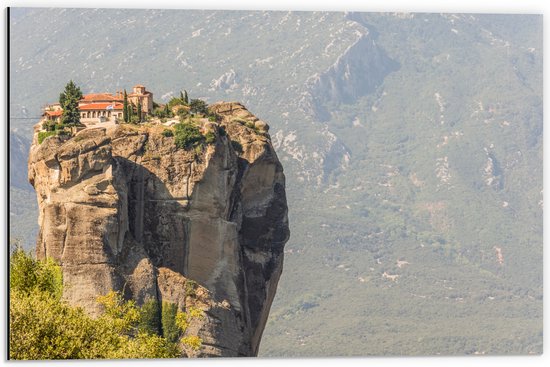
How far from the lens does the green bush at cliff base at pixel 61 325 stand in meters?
60.0

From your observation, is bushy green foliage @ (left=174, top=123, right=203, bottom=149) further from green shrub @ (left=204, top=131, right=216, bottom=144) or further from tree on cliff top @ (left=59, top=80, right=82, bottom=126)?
tree on cliff top @ (left=59, top=80, right=82, bottom=126)

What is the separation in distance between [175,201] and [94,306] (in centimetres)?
784

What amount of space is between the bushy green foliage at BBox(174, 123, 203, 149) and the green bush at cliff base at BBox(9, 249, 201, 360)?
27.7ft

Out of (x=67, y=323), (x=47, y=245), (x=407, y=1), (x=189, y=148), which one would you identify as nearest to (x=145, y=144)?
(x=189, y=148)

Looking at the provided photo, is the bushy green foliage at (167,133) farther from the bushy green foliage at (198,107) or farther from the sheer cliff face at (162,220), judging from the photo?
the bushy green foliage at (198,107)

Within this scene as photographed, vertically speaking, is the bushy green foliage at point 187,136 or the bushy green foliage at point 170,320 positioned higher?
the bushy green foliage at point 187,136

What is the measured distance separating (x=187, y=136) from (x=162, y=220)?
397 cm

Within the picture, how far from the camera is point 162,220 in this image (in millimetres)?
79625

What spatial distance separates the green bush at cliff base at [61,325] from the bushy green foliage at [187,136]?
8.44 meters

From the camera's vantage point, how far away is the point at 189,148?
80.6 m

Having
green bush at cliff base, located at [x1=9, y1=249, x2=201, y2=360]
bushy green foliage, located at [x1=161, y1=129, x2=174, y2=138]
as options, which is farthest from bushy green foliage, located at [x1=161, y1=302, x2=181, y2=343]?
bushy green foliage, located at [x1=161, y1=129, x2=174, y2=138]

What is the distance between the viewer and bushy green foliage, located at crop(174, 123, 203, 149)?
80.4 metres

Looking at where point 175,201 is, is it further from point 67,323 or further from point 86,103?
point 67,323

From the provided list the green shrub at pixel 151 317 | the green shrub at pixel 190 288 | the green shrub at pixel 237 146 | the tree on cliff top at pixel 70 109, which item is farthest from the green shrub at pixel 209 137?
the green shrub at pixel 151 317
